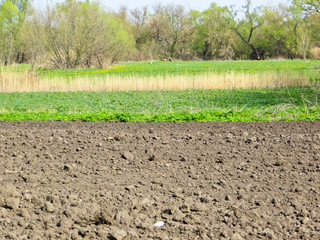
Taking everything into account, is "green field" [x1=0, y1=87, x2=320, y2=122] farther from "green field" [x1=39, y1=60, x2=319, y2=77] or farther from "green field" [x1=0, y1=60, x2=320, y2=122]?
"green field" [x1=39, y1=60, x2=319, y2=77]

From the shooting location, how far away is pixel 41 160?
6.32 m

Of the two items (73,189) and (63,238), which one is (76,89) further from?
(63,238)

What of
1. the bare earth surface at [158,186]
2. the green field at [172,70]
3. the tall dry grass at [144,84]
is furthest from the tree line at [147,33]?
the bare earth surface at [158,186]

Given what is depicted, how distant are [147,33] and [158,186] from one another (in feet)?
222

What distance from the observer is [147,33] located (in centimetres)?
7106

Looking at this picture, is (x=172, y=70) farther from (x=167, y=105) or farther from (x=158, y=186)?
(x=158, y=186)

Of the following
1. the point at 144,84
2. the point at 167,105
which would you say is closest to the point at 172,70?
the point at 144,84

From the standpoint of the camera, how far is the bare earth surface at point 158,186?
4.18 meters

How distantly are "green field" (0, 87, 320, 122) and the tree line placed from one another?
2102cm

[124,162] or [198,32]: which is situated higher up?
[198,32]

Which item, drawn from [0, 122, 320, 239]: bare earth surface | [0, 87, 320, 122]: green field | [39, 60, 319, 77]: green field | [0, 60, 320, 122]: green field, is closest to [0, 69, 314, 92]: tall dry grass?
[0, 60, 320, 122]: green field

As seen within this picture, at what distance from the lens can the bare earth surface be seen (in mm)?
4180

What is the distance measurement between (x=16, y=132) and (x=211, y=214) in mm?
5028

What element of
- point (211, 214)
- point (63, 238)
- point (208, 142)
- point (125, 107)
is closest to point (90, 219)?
point (63, 238)
